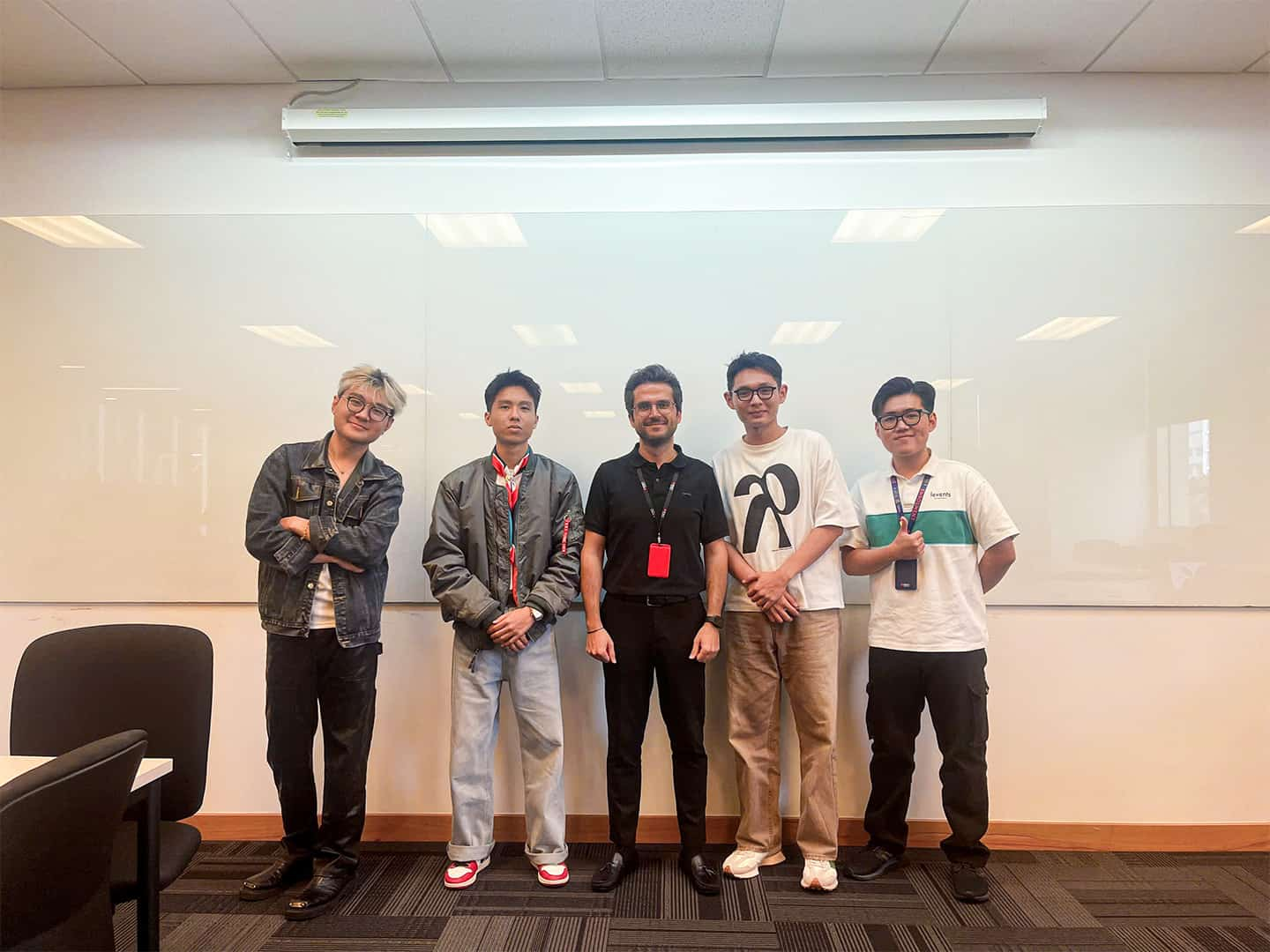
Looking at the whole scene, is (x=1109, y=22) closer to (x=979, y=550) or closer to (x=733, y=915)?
(x=979, y=550)

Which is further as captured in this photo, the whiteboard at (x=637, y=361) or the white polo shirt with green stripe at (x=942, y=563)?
the whiteboard at (x=637, y=361)

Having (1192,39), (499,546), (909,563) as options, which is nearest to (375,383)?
(499,546)

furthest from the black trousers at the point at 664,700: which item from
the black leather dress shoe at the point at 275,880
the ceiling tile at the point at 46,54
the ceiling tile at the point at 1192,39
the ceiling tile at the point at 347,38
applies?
the ceiling tile at the point at 46,54

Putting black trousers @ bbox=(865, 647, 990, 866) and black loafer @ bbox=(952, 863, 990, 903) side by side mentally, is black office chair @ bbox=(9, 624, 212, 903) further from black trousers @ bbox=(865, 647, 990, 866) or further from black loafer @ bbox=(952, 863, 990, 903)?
black loafer @ bbox=(952, 863, 990, 903)

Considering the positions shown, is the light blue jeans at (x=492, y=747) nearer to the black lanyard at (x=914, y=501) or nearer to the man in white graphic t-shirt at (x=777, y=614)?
the man in white graphic t-shirt at (x=777, y=614)

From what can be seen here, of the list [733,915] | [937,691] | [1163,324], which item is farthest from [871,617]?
[1163,324]

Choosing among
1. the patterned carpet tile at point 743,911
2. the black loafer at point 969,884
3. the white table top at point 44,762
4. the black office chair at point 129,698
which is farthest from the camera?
the black loafer at point 969,884

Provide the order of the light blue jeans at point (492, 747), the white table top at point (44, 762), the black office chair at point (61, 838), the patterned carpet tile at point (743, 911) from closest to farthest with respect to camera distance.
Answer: the black office chair at point (61, 838) < the white table top at point (44, 762) < the patterned carpet tile at point (743, 911) < the light blue jeans at point (492, 747)

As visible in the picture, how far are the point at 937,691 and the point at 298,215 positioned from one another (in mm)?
3175

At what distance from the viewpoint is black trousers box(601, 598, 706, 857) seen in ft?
7.79

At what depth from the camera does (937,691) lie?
2.41 metres

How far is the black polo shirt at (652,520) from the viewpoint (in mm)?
2377

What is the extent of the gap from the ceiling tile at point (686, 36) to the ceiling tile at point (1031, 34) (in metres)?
0.77

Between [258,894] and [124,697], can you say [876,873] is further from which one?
[124,697]
